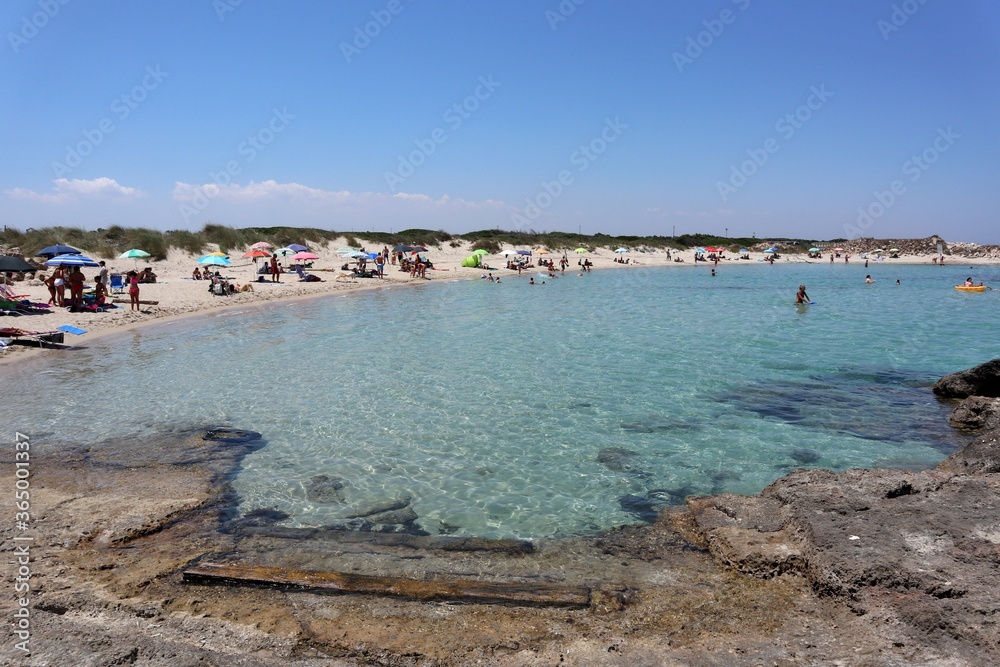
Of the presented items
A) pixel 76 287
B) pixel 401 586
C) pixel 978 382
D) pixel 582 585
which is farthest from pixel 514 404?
pixel 76 287

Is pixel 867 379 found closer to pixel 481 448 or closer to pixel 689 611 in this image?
pixel 481 448

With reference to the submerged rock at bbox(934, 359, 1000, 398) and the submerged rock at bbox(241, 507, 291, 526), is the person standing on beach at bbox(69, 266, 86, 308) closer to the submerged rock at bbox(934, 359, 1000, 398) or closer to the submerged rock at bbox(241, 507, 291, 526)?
the submerged rock at bbox(241, 507, 291, 526)

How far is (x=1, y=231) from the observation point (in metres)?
33.8

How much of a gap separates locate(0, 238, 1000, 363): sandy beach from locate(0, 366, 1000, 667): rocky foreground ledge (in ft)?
37.0

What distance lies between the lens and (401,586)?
439 centimetres

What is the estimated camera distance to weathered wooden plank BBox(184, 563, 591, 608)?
423 cm

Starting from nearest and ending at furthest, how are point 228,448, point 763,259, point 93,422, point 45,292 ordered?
point 228,448 < point 93,422 < point 45,292 < point 763,259

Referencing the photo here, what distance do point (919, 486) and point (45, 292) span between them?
27.2 metres

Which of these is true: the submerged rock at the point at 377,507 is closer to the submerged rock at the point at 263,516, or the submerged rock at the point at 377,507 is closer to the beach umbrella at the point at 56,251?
the submerged rock at the point at 263,516

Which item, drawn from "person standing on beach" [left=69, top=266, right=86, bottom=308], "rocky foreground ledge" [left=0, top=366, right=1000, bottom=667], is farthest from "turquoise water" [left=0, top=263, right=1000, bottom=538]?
"person standing on beach" [left=69, top=266, right=86, bottom=308]

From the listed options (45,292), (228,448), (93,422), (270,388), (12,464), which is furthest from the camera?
(45,292)

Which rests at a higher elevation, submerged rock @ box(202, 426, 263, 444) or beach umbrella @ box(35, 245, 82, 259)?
beach umbrella @ box(35, 245, 82, 259)

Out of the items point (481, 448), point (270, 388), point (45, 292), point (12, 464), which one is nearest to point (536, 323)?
point (270, 388)

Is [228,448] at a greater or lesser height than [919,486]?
lesser
